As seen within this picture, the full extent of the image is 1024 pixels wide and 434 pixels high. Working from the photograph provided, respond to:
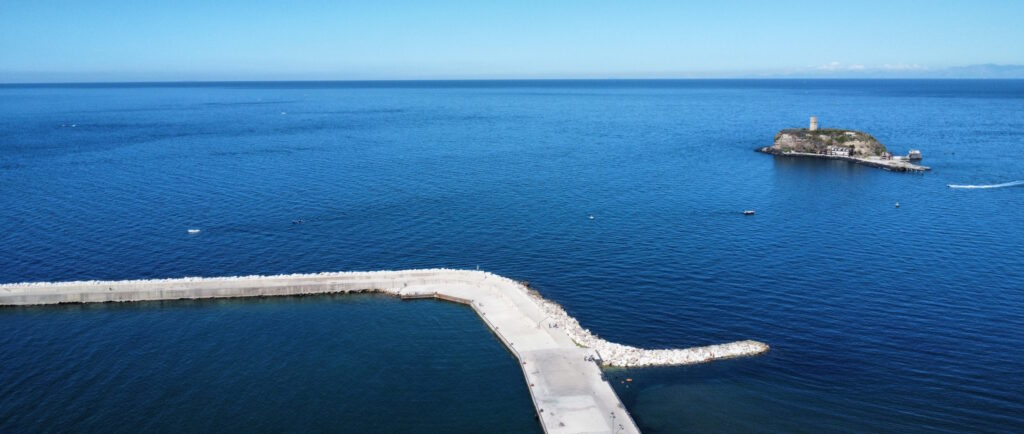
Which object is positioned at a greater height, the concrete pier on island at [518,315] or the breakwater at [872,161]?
the breakwater at [872,161]

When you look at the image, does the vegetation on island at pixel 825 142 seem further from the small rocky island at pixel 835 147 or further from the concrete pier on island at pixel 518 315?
the concrete pier on island at pixel 518 315

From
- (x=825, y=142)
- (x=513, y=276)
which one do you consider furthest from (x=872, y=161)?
(x=513, y=276)

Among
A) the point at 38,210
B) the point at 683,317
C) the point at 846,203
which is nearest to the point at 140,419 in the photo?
the point at 683,317

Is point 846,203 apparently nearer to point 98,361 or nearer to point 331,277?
point 331,277

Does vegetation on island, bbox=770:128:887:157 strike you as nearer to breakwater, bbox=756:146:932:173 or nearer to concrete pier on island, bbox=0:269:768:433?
breakwater, bbox=756:146:932:173

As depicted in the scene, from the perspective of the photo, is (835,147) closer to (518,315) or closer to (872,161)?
(872,161)

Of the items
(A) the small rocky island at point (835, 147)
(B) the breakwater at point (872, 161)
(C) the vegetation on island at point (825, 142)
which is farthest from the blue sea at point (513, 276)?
(C) the vegetation on island at point (825, 142)
